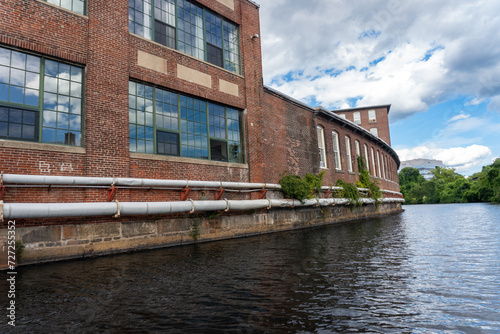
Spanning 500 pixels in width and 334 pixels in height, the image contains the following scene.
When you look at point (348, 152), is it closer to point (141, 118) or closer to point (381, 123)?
point (141, 118)

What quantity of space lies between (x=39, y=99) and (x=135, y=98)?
8.90 feet

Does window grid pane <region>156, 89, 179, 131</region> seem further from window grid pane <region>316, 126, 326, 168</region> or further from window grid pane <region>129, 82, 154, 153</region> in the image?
window grid pane <region>316, 126, 326, 168</region>

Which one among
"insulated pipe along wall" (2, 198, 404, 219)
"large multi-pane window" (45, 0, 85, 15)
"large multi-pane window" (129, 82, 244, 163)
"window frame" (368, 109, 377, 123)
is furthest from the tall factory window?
"large multi-pane window" (45, 0, 85, 15)

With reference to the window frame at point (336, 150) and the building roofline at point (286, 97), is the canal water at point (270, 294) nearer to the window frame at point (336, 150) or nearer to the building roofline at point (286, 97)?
the building roofline at point (286, 97)

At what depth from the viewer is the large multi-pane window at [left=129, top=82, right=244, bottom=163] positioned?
9898 mm

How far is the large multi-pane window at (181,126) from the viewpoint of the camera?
390 inches

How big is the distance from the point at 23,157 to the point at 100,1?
5.18 meters

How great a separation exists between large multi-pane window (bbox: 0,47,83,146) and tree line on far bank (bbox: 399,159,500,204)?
5057cm

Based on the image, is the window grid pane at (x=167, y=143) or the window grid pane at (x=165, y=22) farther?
the window grid pane at (x=165, y=22)

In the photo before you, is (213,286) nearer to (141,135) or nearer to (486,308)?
(486,308)

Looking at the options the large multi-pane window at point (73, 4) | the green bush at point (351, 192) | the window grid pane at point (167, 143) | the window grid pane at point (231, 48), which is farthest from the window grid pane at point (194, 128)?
the green bush at point (351, 192)

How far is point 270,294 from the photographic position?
4.08m

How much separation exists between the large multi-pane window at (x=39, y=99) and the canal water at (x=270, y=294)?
3.32 m

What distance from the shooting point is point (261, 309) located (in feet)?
11.6
